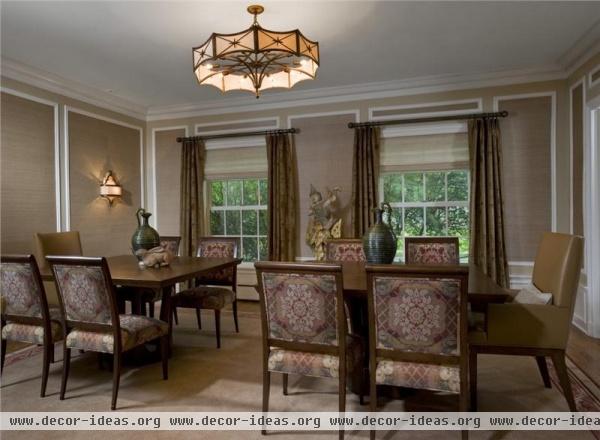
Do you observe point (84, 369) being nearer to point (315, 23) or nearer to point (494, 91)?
point (315, 23)

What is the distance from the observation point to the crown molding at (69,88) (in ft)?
12.4

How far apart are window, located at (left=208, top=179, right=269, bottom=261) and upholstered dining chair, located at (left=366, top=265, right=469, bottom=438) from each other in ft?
11.4

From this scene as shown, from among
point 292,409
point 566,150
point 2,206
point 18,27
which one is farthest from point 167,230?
point 566,150

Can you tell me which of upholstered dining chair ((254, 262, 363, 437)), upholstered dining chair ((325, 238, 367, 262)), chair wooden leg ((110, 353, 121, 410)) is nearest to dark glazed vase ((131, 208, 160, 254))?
chair wooden leg ((110, 353, 121, 410))

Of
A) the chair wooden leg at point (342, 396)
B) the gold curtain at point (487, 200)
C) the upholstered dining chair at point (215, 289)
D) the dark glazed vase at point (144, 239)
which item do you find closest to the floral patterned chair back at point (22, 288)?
the dark glazed vase at point (144, 239)

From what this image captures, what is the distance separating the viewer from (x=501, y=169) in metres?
Answer: 4.21

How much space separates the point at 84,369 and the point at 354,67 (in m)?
3.72

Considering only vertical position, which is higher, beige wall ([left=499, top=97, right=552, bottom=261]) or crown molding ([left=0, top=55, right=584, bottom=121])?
crown molding ([left=0, top=55, right=584, bottom=121])

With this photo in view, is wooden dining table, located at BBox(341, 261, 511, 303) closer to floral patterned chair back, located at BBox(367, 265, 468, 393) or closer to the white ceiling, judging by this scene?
floral patterned chair back, located at BBox(367, 265, 468, 393)

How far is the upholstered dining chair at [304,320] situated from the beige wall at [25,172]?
311 cm

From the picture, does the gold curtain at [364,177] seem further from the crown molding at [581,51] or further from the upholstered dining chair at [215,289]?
the crown molding at [581,51]

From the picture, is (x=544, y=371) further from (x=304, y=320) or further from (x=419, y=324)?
(x=304, y=320)

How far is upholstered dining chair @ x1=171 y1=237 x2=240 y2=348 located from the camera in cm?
337

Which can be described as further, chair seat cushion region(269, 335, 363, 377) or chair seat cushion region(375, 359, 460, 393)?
chair seat cushion region(269, 335, 363, 377)
